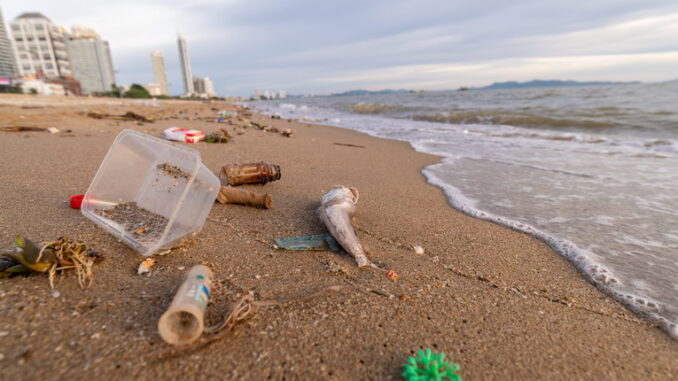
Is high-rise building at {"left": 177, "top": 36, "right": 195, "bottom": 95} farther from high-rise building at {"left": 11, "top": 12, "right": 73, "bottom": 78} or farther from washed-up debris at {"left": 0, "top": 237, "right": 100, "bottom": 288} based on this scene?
washed-up debris at {"left": 0, "top": 237, "right": 100, "bottom": 288}

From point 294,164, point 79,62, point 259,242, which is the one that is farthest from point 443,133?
point 79,62

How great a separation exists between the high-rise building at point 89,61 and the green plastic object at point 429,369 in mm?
97882

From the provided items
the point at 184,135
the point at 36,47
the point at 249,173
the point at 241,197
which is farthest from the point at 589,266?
the point at 36,47

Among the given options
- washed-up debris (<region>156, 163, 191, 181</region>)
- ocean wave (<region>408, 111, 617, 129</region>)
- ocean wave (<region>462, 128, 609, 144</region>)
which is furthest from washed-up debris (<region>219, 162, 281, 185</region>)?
ocean wave (<region>408, 111, 617, 129</region>)

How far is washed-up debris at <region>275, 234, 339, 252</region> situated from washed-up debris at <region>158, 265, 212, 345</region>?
1.03 metres

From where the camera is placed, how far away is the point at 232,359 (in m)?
1.36

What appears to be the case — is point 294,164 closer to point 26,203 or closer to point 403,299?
point 26,203

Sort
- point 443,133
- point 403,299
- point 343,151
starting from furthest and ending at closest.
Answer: point 443,133 → point 343,151 → point 403,299

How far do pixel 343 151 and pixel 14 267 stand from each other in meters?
6.16

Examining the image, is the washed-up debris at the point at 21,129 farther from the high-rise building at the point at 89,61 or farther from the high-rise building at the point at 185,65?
the high-rise building at the point at 185,65

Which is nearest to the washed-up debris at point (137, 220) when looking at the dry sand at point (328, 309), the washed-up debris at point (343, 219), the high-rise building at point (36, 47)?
the dry sand at point (328, 309)

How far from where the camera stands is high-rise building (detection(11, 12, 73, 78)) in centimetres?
6738

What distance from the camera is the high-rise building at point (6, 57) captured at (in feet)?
211

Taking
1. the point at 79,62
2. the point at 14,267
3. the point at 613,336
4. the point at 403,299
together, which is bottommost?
the point at 613,336
